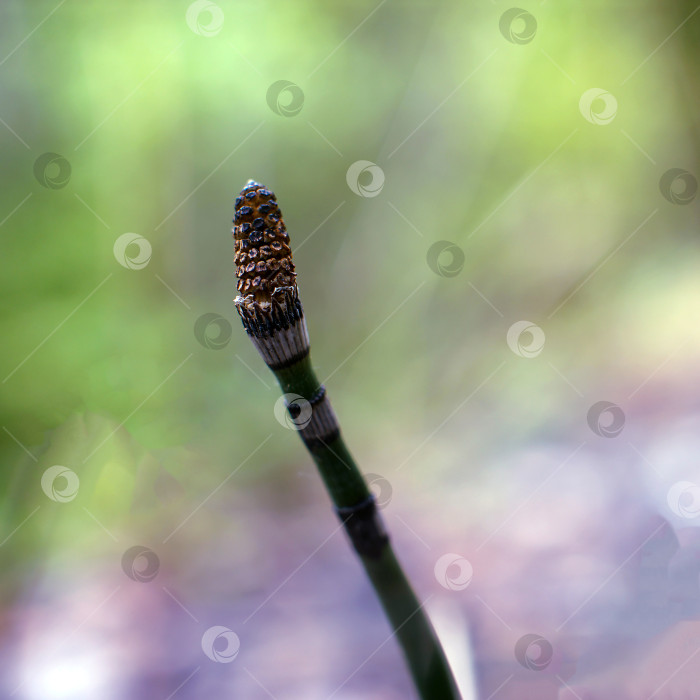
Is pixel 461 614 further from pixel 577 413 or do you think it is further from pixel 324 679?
pixel 577 413

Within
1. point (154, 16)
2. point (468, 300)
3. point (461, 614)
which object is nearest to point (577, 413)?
point (468, 300)

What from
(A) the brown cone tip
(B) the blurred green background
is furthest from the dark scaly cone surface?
(B) the blurred green background

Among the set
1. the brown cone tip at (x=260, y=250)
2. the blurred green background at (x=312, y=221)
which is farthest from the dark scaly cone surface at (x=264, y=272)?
the blurred green background at (x=312, y=221)

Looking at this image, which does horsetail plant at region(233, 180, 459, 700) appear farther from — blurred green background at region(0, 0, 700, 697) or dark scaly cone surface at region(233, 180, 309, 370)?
blurred green background at region(0, 0, 700, 697)

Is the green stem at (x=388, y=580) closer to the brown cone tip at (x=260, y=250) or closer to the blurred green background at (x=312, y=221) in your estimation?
the brown cone tip at (x=260, y=250)

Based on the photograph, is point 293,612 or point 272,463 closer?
point 293,612

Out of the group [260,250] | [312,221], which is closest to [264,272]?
[260,250]
